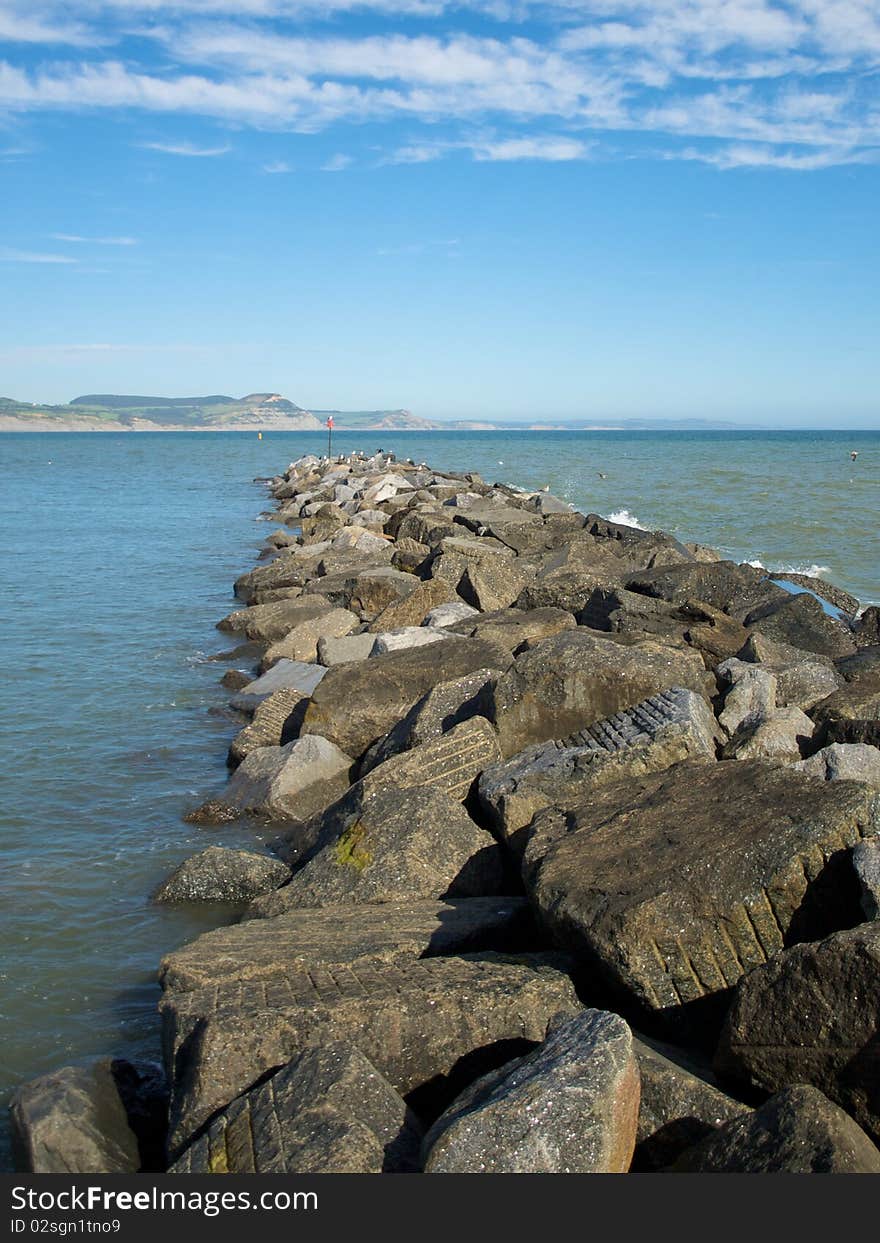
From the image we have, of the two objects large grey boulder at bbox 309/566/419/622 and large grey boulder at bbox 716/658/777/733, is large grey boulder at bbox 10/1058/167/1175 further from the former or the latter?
large grey boulder at bbox 309/566/419/622

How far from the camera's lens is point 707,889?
430 cm

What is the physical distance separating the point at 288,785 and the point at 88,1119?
3.75m

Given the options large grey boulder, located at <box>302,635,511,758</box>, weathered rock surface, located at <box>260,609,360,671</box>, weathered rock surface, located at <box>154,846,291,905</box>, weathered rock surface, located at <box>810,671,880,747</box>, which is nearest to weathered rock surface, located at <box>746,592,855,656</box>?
weathered rock surface, located at <box>810,671,880,747</box>

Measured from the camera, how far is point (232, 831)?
7.69 m

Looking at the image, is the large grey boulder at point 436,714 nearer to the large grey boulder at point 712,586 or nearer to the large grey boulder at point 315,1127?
the large grey boulder at point 315,1127

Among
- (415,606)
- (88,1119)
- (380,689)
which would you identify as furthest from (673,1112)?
(415,606)

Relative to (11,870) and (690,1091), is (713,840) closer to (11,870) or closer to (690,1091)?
(690,1091)

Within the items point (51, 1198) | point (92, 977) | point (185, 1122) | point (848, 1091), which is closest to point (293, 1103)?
point (185, 1122)

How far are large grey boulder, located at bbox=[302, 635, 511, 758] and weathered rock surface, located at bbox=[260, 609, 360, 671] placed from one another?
2725 millimetres

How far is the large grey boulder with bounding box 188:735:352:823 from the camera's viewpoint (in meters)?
7.73

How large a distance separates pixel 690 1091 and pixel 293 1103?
132 cm

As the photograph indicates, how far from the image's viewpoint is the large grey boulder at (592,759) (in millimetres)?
5801

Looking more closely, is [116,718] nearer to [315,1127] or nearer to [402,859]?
[402,859]

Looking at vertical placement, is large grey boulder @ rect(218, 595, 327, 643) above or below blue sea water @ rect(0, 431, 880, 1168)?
above
